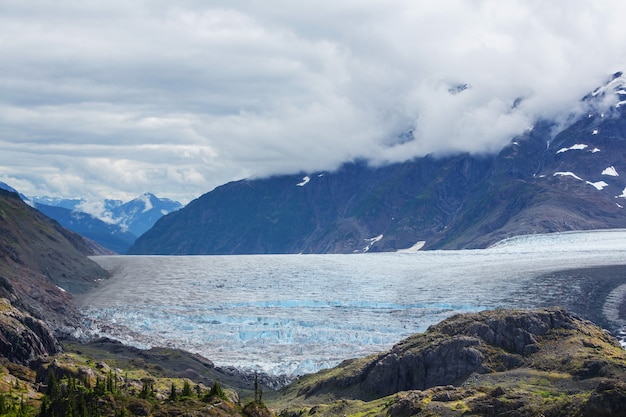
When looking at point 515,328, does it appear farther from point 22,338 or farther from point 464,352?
point 22,338

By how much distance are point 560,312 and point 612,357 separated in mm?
17592

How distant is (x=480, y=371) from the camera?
351 feet

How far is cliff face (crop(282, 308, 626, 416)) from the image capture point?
3529 inches

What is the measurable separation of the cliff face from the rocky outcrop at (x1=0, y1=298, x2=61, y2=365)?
41122 millimetres

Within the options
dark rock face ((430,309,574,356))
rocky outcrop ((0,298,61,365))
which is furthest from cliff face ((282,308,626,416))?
rocky outcrop ((0,298,61,365))

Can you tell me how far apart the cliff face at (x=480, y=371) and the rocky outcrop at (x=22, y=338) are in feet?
135

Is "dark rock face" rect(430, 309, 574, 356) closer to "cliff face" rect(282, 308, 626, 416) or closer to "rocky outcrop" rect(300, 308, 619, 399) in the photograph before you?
"rocky outcrop" rect(300, 308, 619, 399)

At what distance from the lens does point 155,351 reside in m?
A: 155

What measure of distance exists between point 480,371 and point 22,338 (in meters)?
72.1

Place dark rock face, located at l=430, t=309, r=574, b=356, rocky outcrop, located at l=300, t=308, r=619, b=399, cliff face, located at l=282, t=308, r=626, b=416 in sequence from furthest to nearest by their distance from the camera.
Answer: dark rock face, located at l=430, t=309, r=574, b=356
rocky outcrop, located at l=300, t=308, r=619, b=399
cliff face, located at l=282, t=308, r=626, b=416

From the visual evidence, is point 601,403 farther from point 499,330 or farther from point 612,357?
point 499,330

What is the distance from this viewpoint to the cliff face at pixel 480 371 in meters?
89.6

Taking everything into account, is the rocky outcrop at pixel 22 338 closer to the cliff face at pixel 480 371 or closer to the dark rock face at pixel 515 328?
the cliff face at pixel 480 371

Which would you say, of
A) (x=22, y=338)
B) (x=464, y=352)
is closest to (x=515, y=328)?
(x=464, y=352)
